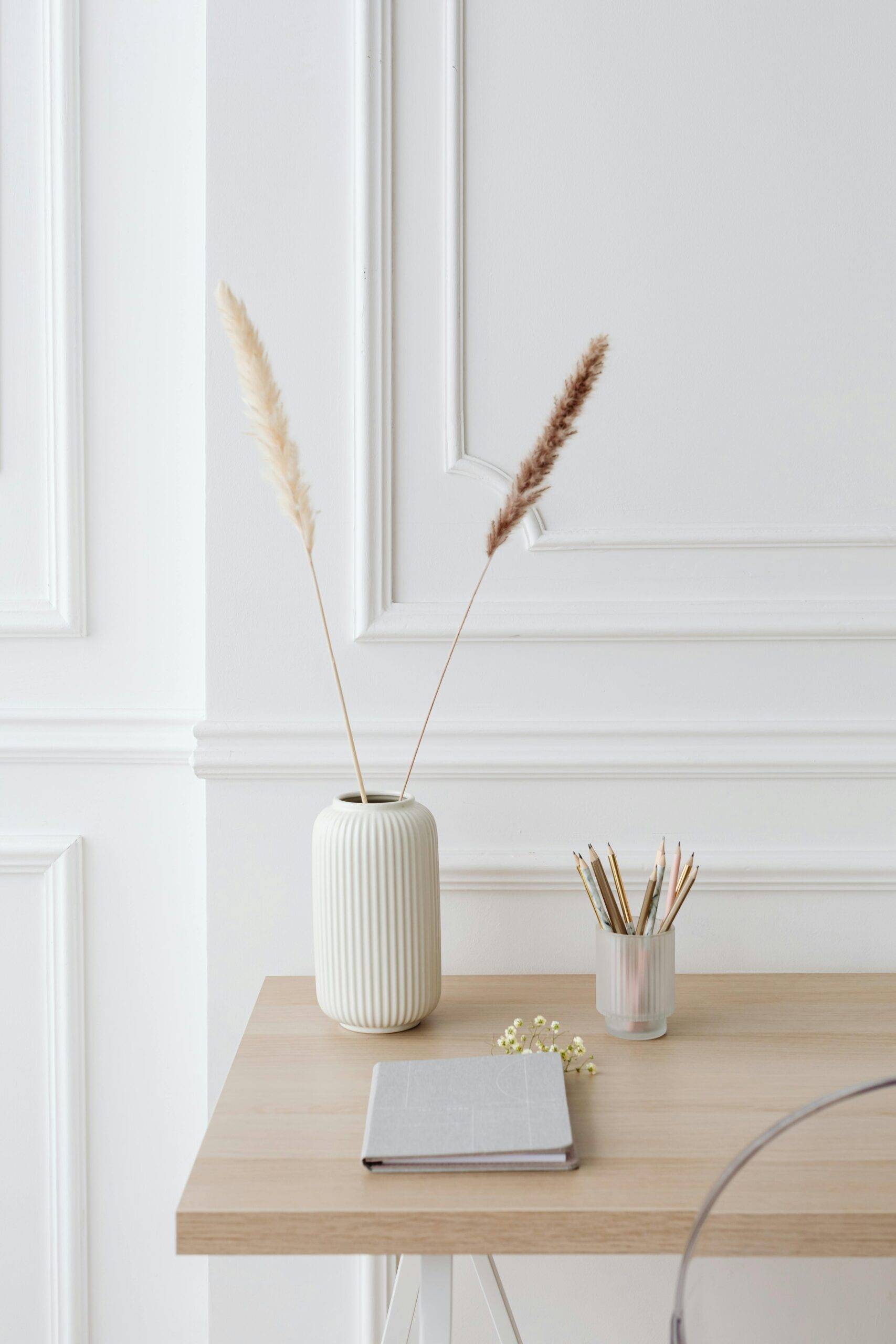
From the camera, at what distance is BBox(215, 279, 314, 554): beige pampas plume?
2.92 feet

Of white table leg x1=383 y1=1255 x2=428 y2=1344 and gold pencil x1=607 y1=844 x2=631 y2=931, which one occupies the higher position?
gold pencil x1=607 y1=844 x2=631 y2=931

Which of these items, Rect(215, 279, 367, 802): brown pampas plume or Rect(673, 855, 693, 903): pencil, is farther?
Rect(673, 855, 693, 903): pencil

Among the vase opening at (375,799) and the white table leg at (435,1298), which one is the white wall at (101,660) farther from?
the white table leg at (435,1298)

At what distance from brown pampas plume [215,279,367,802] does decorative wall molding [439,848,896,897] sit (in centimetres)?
46

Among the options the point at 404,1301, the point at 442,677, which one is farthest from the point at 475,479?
the point at 404,1301

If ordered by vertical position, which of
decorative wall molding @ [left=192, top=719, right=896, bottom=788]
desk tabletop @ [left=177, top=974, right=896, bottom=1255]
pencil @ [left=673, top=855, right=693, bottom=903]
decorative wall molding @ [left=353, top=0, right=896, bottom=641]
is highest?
decorative wall molding @ [left=353, top=0, right=896, bottom=641]

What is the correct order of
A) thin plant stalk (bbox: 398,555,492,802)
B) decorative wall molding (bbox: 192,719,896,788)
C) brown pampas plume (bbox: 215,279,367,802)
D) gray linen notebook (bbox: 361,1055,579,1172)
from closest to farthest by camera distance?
1. gray linen notebook (bbox: 361,1055,579,1172)
2. brown pampas plume (bbox: 215,279,367,802)
3. thin plant stalk (bbox: 398,555,492,802)
4. decorative wall molding (bbox: 192,719,896,788)

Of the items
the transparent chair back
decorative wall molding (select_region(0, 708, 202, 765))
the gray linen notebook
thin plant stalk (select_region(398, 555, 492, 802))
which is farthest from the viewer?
decorative wall molding (select_region(0, 708, 202, 765))

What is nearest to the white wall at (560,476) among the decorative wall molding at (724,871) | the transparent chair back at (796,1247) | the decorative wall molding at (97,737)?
the decorative wall molding at (724,871)

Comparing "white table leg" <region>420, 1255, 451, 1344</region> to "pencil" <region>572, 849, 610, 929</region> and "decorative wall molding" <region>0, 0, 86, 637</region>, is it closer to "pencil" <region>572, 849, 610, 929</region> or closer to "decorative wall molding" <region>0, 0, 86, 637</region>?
"pencil" <region>572, 849, 610, 929</region>

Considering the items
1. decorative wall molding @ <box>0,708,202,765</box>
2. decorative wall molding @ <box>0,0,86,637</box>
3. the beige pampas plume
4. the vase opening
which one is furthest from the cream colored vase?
decorative wall molding @ <box>0,0,86,637</box>

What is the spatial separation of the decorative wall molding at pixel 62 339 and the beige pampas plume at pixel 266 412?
0.46 metres

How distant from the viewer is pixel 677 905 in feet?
3.25

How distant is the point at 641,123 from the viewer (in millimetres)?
1190
